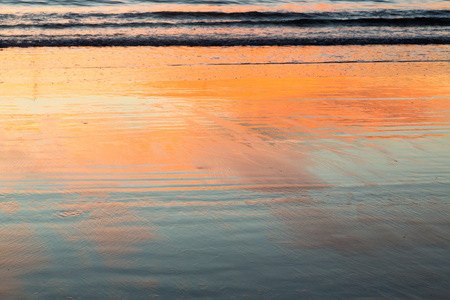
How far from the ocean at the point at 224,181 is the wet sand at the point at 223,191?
0.01m

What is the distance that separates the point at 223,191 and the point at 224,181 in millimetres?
213

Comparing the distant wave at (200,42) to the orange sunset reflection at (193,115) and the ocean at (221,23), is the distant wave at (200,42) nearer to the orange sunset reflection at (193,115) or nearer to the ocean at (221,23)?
the ocean at (221,23)

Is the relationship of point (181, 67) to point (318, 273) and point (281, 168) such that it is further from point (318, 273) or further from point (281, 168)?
point (318, 273)

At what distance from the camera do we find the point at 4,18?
18.6 meters

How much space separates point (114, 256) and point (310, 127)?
3228 mm

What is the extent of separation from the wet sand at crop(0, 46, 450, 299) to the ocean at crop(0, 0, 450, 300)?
0.01 meters

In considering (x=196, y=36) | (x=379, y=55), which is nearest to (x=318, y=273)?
(x=379, y=55)

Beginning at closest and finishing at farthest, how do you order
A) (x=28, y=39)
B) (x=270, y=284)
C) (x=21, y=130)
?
(x=270, y=284) < (x=21, y=130) < (x=28, y=39)

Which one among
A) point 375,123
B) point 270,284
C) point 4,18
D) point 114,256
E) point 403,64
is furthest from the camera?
point 4,18

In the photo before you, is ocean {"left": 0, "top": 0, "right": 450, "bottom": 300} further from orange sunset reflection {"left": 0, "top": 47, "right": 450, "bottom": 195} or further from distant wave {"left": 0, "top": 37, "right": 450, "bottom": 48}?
distant wave {"left": 0, "top": 37, "right": 450, "bottom": 48}

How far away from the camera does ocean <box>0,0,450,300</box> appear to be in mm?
Answer: 2264

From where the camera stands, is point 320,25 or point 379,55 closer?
point 379,55

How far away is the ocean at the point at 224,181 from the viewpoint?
226 centimetres

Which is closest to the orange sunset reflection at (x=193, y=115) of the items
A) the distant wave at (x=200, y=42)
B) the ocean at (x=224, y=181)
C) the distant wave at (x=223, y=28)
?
the ocean at (x=224, y=181)
